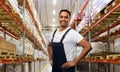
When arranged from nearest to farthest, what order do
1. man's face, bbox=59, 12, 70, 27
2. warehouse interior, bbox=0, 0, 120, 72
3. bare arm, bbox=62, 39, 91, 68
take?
1. bare arm, bbox=62, 39, 91, 68
2. man's face, bbox=59, 12, 70, 27
3. warehouse interior, bbox=0, 0, 120, 72

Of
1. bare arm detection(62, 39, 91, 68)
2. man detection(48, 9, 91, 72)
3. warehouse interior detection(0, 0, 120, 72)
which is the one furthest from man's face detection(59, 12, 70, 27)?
warehouse interior detection(0, 0, 120, 72)

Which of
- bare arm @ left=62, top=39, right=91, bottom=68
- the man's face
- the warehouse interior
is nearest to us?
bare arm @ left=62, top=39, right=91, bottom=68

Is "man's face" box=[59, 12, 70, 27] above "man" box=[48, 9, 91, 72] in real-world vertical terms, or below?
above

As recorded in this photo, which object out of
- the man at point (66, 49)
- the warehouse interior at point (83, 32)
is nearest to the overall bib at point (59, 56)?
the man at point (66, 49)

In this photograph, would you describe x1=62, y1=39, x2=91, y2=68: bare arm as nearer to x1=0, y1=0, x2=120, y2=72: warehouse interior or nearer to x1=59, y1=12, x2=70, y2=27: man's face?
x1=59, y1=12, x2=70, y2=27: man's face

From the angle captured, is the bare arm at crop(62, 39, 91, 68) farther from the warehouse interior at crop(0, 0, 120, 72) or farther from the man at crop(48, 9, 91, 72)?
the warehouse interior at crop(0, 0, 120, 72)

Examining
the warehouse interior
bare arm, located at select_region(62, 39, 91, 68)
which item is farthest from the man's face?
the warehouse interior

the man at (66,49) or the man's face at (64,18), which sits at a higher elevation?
the man's face at (64,18)

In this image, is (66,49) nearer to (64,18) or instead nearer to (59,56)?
(59,56)

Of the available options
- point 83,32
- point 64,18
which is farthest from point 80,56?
point 83,32

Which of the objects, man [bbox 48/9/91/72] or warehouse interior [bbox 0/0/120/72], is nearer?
man [bbox 48/9/91/72]

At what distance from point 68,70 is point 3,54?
235cm

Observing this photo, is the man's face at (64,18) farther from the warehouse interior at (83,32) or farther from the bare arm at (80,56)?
the warehouse interior at (83,32)

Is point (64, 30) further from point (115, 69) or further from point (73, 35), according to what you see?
point (115, 69)
